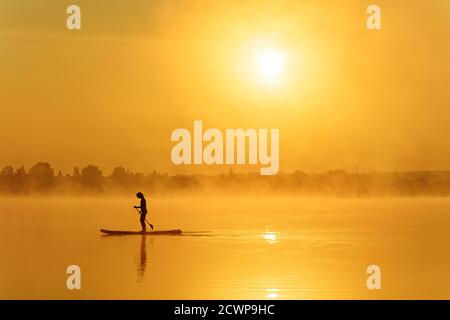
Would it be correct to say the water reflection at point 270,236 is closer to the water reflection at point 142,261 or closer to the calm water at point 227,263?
the calm water at point 227,263

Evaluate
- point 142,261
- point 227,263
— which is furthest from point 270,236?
point 142,261

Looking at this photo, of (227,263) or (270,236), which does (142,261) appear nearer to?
(227,263)

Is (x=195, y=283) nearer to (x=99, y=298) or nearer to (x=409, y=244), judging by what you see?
(x=99, y=298)

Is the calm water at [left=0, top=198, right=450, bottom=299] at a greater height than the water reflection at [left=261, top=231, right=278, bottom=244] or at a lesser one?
lesser

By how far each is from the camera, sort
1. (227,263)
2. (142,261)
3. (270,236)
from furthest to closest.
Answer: (270,236), (142,261), (227,263)

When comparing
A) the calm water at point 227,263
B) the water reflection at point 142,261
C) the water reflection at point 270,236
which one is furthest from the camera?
the water reflection at point 270,236

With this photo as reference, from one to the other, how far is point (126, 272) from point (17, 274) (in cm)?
235

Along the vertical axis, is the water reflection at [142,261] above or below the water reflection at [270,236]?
below

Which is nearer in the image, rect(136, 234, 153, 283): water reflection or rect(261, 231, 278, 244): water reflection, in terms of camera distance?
rect(136, 234, 153, 283): water reflection

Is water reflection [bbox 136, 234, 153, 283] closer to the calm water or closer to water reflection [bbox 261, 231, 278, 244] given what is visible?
the calm water

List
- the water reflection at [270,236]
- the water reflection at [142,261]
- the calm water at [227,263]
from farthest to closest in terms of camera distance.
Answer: the water reflection at [270,236] → the water reflection at [142,261] → the calm water at [227,263]

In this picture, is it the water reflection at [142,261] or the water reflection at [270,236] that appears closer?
the water reflection at [142,261]

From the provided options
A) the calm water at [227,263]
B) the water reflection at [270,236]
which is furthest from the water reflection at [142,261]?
the water reflection at [270,236]

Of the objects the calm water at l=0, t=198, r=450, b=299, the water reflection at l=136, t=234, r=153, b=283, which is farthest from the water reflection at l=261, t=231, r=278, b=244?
the water reflection at l=136, t=234, r=153, b=283
